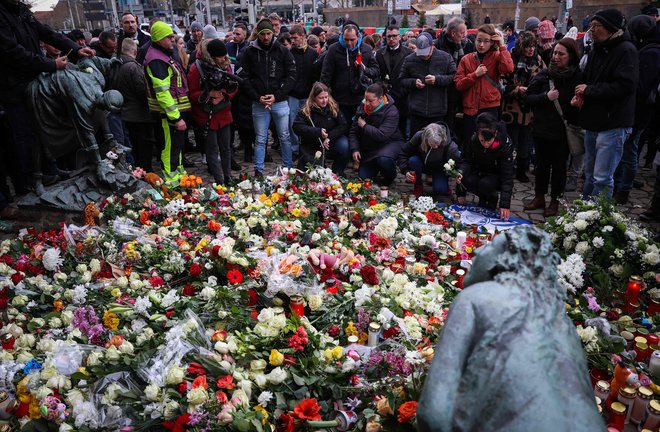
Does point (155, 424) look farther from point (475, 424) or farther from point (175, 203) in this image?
point (175, 203)

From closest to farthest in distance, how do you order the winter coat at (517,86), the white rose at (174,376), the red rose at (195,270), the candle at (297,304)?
the white rose at (174,376) < the candle at (297,304) < the red rose at (195,270) < the winter coat at (517,86)

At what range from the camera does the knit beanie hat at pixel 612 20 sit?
4.64m

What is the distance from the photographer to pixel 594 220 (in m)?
3.70

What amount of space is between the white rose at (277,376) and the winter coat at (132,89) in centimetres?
476

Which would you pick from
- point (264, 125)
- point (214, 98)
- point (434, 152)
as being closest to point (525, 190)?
point (434, 152)

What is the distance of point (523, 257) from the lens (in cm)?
128

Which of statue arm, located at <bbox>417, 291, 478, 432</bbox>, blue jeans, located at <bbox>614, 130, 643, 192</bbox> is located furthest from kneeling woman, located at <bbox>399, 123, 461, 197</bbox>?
statue arm, located at <bbox>417, 291, 478, 432</bbox>

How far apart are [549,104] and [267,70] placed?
349cm

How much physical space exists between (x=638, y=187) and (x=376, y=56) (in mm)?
4103

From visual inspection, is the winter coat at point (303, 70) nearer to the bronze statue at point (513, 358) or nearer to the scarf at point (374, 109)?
the scarf at point (374, 109)

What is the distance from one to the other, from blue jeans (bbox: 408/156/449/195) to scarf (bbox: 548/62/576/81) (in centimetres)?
159

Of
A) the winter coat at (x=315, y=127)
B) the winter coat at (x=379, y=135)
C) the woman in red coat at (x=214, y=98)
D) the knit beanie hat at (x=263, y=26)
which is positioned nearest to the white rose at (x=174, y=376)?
the woman in red coat at (x=214, y=98)

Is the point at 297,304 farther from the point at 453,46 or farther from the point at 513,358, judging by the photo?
the point at 453,46

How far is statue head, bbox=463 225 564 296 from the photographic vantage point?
127cm
